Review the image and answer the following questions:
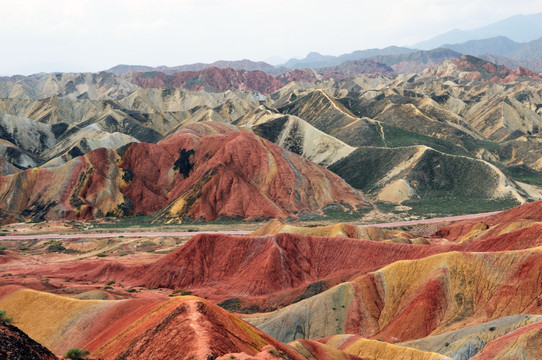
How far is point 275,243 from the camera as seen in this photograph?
6450 cm

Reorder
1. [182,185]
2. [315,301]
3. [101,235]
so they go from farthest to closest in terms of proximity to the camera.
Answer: [182,185]
[101,235]
[315,301]

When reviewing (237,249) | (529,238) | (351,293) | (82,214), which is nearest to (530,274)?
(529,238)

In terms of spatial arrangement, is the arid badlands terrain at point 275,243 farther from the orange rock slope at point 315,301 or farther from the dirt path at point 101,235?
the dirt path at point 101,235

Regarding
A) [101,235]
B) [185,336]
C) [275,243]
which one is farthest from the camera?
[101,235]

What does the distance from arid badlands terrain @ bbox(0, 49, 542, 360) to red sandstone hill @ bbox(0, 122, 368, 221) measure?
1.52 feet

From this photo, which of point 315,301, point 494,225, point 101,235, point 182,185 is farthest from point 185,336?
point 182,185

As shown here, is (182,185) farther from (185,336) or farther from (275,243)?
(185,336)

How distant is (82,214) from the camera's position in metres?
101

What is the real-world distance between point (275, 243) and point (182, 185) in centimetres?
5242

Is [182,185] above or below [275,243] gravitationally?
above

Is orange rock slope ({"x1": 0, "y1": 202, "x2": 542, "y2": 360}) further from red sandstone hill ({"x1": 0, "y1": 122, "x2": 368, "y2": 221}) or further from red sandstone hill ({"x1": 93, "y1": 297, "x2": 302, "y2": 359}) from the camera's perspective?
red sandstone hill ({"x1": 0, "y1": 122, "x2": 368, "y2": 221})

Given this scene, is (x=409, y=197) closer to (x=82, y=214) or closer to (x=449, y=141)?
(x=449, y=141)

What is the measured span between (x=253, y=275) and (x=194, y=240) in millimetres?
10886

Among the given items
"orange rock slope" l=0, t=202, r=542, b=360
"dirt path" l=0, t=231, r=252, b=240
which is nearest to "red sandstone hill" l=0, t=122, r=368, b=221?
"dirt path" l=0, t=231, r=252, b=240
